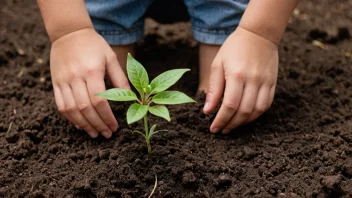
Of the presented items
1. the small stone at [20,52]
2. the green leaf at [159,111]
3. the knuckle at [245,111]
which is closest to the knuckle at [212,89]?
the knuckle at [245,111]

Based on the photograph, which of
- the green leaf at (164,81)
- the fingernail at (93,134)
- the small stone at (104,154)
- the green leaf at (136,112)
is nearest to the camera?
the green leaf at (136,112)

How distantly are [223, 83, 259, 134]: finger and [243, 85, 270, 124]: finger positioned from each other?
0.02m

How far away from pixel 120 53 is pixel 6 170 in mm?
730

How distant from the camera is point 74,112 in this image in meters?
1.66

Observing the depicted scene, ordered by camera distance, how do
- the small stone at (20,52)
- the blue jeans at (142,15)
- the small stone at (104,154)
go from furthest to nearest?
the small stone at (20,52) < the blue jeans at (142,15) < the small stone at (104,154)

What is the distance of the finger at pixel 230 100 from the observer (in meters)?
1.65

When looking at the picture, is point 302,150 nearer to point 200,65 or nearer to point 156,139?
point 156,139

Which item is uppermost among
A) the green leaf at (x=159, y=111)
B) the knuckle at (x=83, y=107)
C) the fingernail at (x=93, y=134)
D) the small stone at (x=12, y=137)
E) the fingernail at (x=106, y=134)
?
the green leaf at (x=159, y=111)

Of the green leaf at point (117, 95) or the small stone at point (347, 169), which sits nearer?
the green leaf at point (117, 95)

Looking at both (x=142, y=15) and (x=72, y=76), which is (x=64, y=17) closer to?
(x=72, y=76)

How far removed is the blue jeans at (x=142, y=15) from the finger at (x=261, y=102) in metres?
0.41

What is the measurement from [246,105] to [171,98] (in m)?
0.34

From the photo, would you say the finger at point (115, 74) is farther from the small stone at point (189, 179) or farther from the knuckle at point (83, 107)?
the small stone at point (189, 179)

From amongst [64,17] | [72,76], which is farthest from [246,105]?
[64,17]
